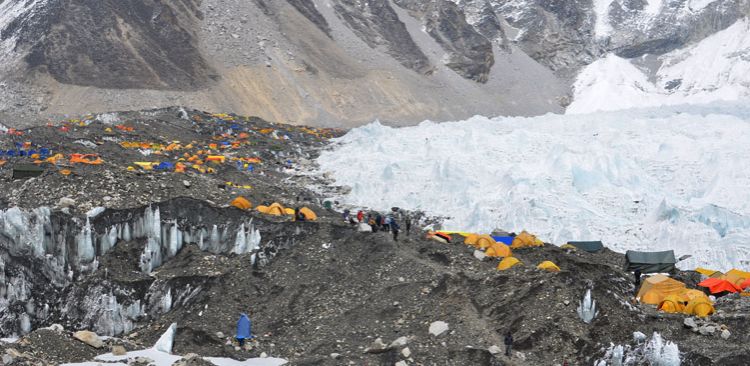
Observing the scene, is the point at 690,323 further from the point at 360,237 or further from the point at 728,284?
the point at 360,237

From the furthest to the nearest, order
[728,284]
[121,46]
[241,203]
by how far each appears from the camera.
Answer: [121,46], [241,203], [728,284]

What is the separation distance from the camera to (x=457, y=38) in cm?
10094

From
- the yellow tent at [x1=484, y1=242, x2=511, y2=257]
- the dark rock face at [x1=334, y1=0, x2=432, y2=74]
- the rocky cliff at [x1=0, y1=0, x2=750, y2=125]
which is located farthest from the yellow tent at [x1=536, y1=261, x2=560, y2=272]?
the dark rock face at [x1=334, y1=0, x2=432, y2=74]

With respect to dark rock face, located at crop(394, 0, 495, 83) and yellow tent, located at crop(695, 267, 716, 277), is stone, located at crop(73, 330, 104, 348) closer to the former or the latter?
yellow tent, located at crop(695, 267, 716, 277)

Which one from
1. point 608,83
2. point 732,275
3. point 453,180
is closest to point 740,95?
point 608,83

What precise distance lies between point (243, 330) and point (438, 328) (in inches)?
171

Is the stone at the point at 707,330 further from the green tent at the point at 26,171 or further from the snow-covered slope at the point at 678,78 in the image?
the snow-covered slope at the point at 678,78

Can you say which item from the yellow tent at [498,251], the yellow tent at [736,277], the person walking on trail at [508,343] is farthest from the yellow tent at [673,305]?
the yellow tent at [498,251]

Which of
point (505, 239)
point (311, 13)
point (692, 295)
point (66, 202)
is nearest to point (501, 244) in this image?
point (505, 239)

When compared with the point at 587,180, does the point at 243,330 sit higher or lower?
higher

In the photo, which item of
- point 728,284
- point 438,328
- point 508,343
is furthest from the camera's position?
point 728,284

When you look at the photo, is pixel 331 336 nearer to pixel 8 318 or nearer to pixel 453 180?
pixel 8 318

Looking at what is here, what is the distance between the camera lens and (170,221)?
2261 cm

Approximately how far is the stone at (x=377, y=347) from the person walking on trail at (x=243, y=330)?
9.67ft
